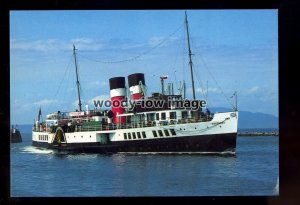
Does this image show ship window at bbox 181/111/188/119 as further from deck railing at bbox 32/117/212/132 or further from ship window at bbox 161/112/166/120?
ship window at bbox 161/112/166/120

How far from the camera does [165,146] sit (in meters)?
5.74

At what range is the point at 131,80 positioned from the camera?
18.4 ft

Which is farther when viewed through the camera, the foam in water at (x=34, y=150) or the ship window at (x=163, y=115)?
the ship window at (x=163, y=115)

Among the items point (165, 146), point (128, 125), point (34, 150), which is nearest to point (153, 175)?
point (165, 146)

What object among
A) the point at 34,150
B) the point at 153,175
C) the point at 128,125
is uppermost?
the point at 128,125

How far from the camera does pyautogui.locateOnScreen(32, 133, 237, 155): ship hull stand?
223 inches

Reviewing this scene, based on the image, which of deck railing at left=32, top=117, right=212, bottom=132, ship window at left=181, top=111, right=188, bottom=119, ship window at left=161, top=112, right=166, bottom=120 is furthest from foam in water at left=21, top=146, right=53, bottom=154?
ship window at left=181, top=111, right=188, bottom=119

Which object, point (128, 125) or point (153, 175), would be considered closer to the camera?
point (153, 175)

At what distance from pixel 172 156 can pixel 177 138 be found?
16 centimetres

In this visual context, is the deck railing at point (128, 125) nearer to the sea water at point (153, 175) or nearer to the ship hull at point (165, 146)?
the ship hull at point (165, 146)

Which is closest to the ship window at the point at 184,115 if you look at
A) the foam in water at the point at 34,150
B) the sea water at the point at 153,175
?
the sea water at the point at 153,175

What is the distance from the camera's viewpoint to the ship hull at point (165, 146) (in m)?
5.68

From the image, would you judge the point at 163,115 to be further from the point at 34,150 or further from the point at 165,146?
the point at 34,150
